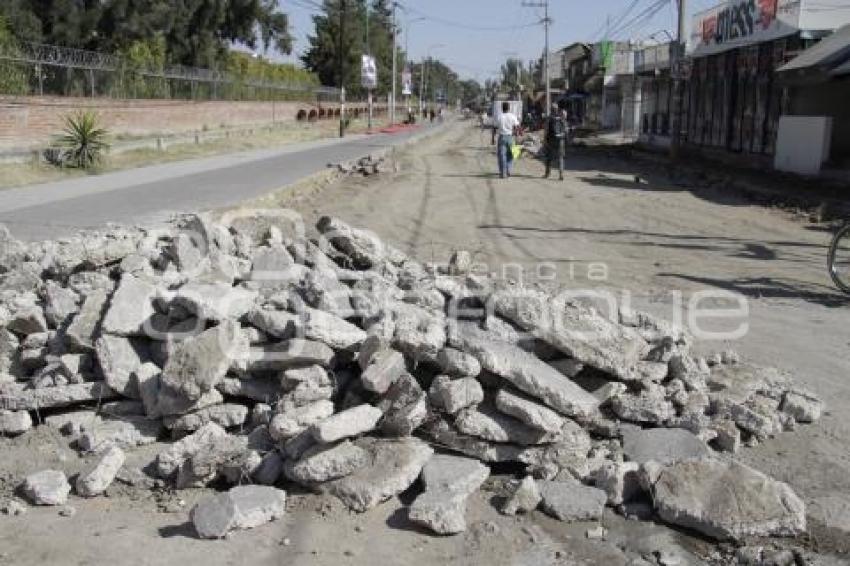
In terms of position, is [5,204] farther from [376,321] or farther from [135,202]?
[376,321]

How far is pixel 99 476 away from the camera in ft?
15.6

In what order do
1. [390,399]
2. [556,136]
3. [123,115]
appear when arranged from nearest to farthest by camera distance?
[390,399] → [556,136] → [123,115]

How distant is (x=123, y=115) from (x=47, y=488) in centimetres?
2752

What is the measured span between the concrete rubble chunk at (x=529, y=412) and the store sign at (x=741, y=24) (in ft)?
73.9

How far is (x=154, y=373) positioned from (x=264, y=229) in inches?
154

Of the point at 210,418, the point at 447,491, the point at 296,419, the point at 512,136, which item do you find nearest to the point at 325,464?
the point at 296,419

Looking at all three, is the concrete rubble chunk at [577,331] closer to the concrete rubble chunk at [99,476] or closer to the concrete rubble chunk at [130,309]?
the concrete rubble chunk at [130,309]

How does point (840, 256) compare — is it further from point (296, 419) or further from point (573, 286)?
point (296, 419)

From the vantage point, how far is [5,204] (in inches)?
604

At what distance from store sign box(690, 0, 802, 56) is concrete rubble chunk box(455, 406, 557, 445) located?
2258cm

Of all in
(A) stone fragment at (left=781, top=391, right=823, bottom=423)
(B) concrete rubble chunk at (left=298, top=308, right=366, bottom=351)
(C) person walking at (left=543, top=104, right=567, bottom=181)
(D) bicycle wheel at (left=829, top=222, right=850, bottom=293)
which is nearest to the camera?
(B) concrete rubble chunk at (left=298, top=308, right=366, bottom=351)

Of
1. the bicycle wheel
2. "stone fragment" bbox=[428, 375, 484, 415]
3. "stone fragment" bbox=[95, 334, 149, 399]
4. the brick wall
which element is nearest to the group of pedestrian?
the brick wall

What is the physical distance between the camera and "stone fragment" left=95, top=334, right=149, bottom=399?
5574mm

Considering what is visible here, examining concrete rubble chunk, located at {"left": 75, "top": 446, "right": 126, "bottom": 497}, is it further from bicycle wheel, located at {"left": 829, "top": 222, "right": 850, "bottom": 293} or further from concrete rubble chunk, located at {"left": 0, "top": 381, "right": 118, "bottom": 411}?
bicycle wheel, located at {"left": 829, "top": 222, "right": 850, "bottom": 293}
